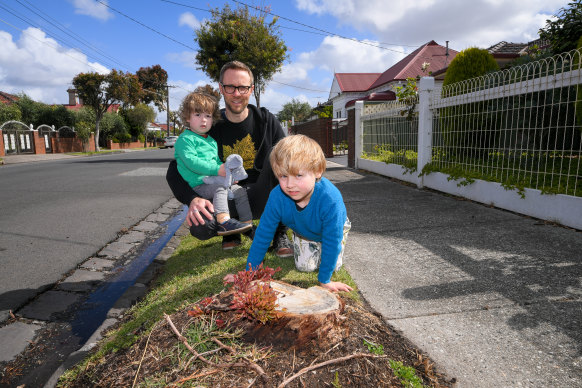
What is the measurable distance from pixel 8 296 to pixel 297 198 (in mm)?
2691

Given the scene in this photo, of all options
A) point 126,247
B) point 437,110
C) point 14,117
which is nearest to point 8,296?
point 126,247

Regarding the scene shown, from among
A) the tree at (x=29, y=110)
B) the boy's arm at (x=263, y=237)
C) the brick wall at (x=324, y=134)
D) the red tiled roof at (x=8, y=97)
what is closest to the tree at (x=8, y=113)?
the tree at (x=29, y=110)

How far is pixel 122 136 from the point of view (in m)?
46.0

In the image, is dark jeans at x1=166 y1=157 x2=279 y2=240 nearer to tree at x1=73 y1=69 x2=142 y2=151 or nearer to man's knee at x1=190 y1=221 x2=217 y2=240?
man's knee at x1=190 y1=221 x2=217 y2=240

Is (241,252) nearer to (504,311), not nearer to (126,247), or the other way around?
(126,247)

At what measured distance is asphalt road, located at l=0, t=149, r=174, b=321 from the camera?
3.52 metres

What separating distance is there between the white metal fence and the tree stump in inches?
140

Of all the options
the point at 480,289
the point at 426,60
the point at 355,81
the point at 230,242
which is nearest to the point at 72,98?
the point at 355,81

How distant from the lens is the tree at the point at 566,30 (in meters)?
7.09

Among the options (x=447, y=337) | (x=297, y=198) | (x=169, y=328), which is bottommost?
(x=447, y=337)

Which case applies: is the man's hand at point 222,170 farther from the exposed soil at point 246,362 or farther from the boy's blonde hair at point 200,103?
the exposed soil at point 246,362

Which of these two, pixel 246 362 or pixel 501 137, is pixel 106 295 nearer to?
pixel 246 362

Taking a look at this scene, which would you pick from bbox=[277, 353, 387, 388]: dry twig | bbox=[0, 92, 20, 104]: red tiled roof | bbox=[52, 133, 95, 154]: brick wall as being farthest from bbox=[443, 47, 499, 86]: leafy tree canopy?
bbox=[0, 92, 20, 104]: red tiled roof

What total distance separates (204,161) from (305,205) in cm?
115
